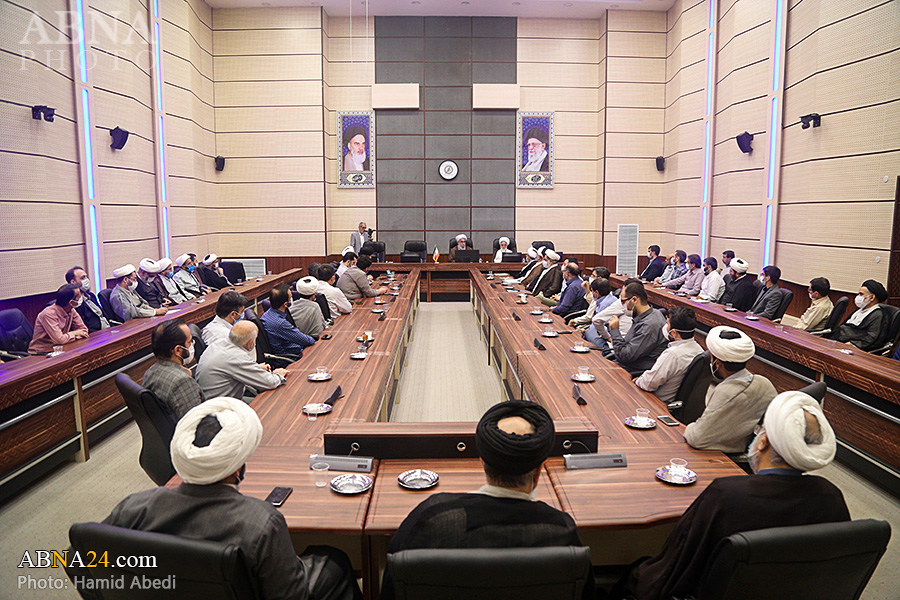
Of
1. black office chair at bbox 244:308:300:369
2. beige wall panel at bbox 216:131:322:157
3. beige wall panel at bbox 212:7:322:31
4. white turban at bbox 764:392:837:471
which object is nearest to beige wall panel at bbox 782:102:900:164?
white turban at bbox 764:392:837:471

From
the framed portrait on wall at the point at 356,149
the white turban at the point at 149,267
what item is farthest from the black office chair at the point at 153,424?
the framed portrait on wall at the point at 356,149

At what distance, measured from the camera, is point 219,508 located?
1587 millimetres

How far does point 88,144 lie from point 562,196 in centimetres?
931

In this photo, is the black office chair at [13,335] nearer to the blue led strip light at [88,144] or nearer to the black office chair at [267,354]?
the black office chair at [267,354]

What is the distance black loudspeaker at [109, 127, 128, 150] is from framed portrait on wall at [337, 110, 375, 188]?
5.37 m

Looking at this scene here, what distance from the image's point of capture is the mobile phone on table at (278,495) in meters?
2.16

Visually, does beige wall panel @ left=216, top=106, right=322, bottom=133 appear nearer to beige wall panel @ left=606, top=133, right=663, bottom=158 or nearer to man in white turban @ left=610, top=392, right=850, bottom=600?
beige wall panel @ left=606, top=133, right=663, bottom=158

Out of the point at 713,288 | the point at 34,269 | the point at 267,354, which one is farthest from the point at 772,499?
the point at 34,269

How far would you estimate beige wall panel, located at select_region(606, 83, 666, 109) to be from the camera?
1269 cm

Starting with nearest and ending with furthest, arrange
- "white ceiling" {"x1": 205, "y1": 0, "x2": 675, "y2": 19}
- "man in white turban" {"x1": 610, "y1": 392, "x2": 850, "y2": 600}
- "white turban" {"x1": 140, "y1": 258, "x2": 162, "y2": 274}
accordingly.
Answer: "man in white turban" {"x1": 610, "y1": 392, "x2": 850, "y2": 600}, "white turban" {"x1": 140, "y1": 258, "x2": 162, "y2": 274}, "white ceiling" {"x1": 205, "y1": 0, "x2": 675, "y2": 19}

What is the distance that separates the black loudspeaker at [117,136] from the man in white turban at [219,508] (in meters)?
7.97

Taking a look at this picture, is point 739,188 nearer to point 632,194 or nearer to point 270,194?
point 632,194

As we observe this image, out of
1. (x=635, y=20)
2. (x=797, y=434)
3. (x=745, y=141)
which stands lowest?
(x=797, y=434)

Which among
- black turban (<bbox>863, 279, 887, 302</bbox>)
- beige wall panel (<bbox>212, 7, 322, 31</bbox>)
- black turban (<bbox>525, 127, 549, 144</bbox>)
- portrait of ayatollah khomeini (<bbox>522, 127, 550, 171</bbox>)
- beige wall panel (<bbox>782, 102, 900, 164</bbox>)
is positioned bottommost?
black turban (<bbox>863, 279, 887, 302</bbox>)
